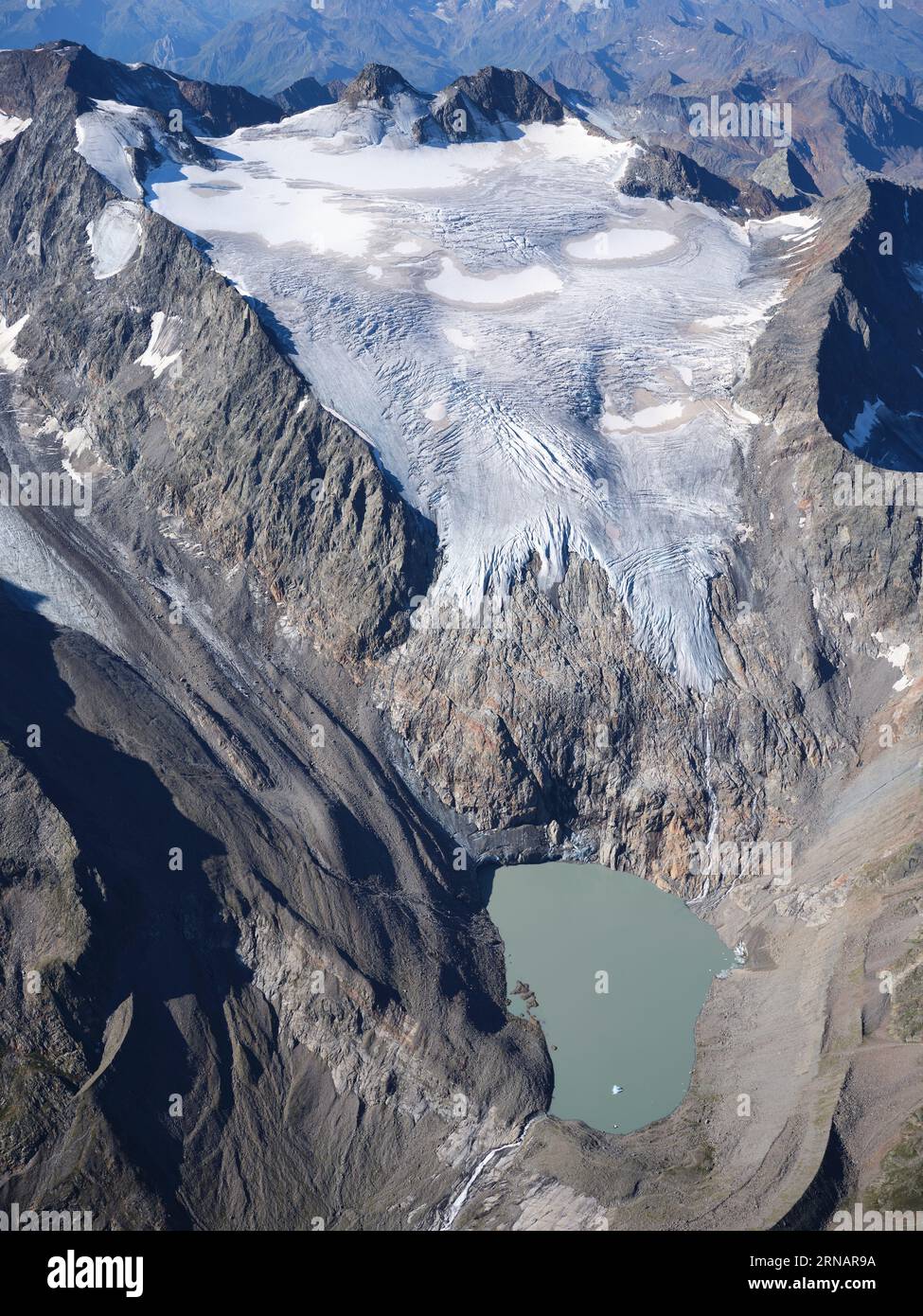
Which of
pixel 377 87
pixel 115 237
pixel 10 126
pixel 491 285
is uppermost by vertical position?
pixel 377 87

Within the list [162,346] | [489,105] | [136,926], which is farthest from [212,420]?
[489,105]

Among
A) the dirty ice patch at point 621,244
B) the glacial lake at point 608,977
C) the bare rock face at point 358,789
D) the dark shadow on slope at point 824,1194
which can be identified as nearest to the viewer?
the dark shadow on slope at point 824,1194

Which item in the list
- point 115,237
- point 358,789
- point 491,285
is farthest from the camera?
point 115,237

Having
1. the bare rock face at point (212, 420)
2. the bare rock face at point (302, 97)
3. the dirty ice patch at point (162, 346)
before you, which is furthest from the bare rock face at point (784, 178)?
the dirty ice patch at point (162, 346)

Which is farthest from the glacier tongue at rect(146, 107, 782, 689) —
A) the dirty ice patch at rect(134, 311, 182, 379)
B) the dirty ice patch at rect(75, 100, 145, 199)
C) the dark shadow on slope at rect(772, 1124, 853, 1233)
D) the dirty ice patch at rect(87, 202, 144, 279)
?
the dark shadow on slope at rect(772, 1124, 853, 1233)

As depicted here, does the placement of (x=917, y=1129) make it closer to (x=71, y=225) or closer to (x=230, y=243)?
(x=230, y=243)

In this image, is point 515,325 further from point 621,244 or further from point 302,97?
point 302,97

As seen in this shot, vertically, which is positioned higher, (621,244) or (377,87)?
(377,87)

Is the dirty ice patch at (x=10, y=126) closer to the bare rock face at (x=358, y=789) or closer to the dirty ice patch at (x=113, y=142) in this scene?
the dirty ice patch at (x=113, y=142)
